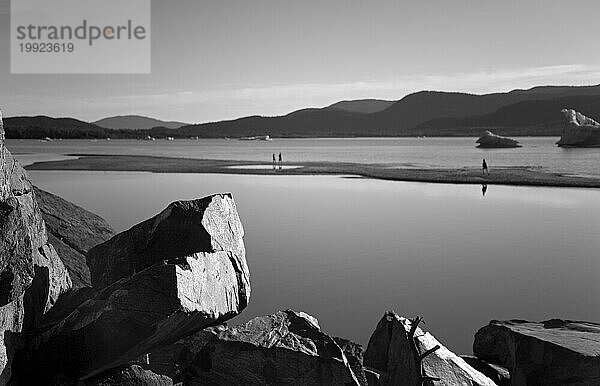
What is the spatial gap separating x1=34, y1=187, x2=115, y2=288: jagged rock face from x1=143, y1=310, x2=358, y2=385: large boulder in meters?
2.84

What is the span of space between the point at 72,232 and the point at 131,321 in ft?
14.3

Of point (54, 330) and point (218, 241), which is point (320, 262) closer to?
point (218, 241)

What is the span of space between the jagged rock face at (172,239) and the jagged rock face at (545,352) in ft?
8.71

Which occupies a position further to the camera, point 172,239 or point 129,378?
point 172,239

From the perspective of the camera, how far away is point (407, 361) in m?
4.93

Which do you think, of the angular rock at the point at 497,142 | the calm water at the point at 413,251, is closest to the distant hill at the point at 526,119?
the angular rock at the point at 497,142

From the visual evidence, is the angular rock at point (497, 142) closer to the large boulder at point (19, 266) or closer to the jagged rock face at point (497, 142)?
the jagged rock face at point (497, 142)

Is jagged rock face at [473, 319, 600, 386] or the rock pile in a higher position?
the rock pile

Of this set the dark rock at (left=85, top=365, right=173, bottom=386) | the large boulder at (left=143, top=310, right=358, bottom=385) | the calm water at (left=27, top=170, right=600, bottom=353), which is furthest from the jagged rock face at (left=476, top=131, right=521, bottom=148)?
the dark rock at (left=85, top=365, right=173, bottom=386)

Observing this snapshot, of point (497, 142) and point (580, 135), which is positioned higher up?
point (580, 135)

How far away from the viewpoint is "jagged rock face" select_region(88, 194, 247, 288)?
488cm

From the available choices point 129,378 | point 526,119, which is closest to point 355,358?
point 129,378

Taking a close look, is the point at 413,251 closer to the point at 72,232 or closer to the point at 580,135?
the point at 72,232

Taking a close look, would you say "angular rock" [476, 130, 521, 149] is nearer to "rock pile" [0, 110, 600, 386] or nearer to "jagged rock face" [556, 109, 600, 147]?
"jagged rock face" [556, 109, 600, 147]
